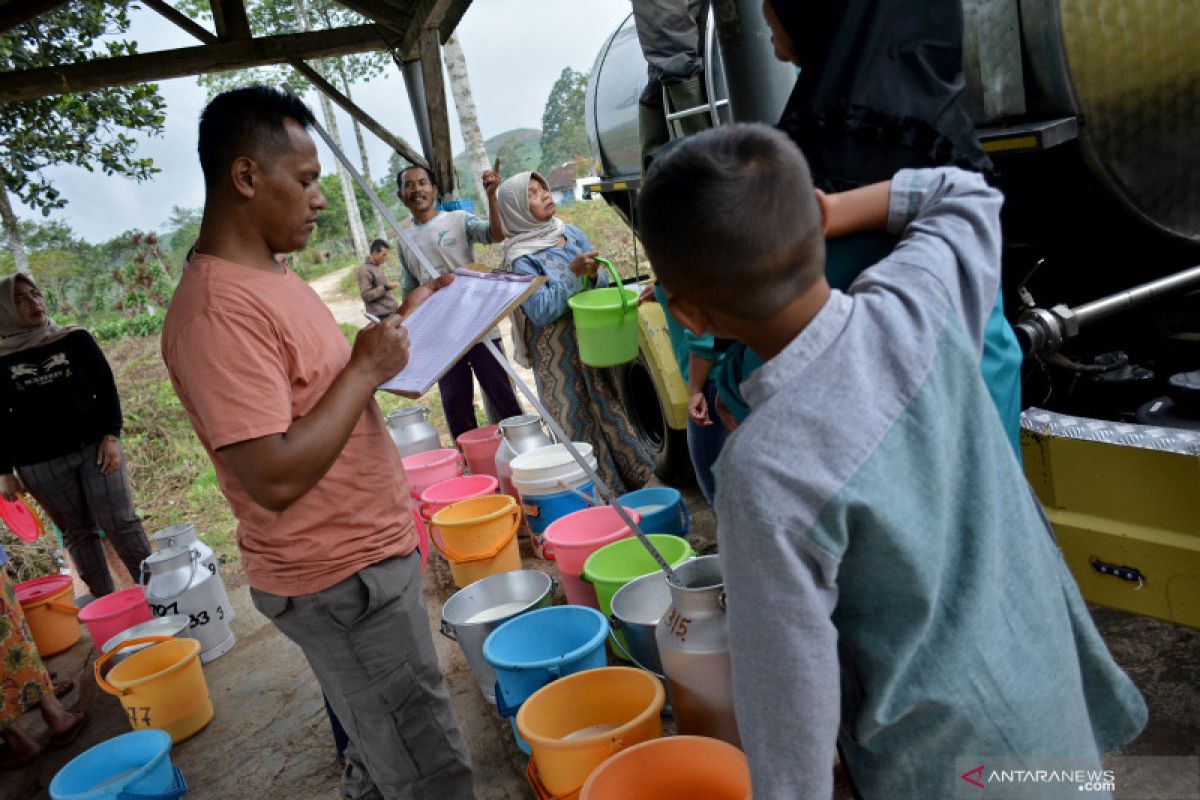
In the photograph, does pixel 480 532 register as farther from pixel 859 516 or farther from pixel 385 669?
pixel 859 516

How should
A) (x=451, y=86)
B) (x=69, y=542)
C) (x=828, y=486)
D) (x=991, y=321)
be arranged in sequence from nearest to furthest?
(x=828, y=486)
(x=991, y=321)
(x=69, y=542)
(x=451, y=86)

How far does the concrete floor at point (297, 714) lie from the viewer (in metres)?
2.46

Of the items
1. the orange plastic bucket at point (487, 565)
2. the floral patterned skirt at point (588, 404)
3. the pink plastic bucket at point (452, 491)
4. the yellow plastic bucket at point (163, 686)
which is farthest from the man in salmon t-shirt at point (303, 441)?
the floral patterned skirt at point (588, 404)

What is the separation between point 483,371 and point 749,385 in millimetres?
4587

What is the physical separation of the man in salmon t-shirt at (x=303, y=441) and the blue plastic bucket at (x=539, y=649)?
0.42m

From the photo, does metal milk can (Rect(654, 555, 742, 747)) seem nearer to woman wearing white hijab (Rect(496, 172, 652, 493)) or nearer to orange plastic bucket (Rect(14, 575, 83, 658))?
woman wearing white hijab (Rect(496, 172, 652, 493))

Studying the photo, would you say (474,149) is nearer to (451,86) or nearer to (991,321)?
(451,86)

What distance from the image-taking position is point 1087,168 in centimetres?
219

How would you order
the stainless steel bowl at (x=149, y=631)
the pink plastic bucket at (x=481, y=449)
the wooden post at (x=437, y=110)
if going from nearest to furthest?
1. the stainless steel bowl at (x=149, y=631)
2. the pink plastic bucket at (x=481, y=449)
3. the wooden post at (x=437, y=110)

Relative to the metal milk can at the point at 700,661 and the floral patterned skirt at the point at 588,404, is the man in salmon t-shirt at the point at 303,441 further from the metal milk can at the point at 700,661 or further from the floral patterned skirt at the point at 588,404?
the floral patterned skirt at the point at 588,404

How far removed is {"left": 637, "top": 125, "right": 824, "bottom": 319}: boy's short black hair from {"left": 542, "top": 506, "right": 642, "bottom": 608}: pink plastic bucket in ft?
6.78

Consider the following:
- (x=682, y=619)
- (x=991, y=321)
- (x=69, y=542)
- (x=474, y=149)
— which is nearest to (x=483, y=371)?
(x=69, y=542)

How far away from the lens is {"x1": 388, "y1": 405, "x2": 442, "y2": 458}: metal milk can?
5.34 meters

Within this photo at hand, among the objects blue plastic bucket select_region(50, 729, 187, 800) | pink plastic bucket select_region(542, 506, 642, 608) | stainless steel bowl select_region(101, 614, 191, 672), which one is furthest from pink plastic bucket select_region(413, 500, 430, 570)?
blue plastic bucket select_region(50, 729, 187, 800)
